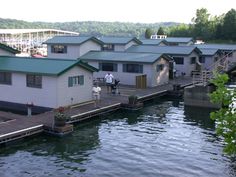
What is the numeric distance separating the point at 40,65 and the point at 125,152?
1258 cm

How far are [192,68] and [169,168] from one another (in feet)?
116

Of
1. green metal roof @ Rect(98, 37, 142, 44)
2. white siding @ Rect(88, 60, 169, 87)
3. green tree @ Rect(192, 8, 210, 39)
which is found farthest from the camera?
green tree @ Rect(192, 8, 210, 39)

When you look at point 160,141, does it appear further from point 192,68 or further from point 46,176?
point 192,68

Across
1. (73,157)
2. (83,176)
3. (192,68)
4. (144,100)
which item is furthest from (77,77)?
(192,68)

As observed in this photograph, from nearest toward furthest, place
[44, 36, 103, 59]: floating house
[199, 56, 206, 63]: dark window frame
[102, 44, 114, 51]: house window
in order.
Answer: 1. [44, 36, 103, 59]: floating house
2. [199, 56, 206, 63]: dark window frame
3. [102, 44, 114, 51]: house window

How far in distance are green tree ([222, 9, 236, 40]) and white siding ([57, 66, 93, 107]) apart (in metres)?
79.1

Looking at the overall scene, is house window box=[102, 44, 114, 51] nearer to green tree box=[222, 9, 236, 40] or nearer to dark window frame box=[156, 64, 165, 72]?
dark window frame box=[156, 64, 165, 72]

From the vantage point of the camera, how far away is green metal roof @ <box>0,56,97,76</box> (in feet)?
98.7

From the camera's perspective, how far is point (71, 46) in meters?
53.0

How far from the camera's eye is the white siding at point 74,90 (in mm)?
30141

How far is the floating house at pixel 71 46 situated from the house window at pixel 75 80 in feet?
66.0

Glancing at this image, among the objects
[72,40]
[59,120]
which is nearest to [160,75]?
[72,40]

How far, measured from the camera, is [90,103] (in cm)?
3309

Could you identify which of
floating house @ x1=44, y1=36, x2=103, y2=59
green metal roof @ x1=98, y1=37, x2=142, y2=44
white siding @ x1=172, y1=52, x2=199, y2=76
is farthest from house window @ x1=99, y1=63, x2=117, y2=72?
green metal roof @ x1=98, y1=37, x2=142, y2=44
